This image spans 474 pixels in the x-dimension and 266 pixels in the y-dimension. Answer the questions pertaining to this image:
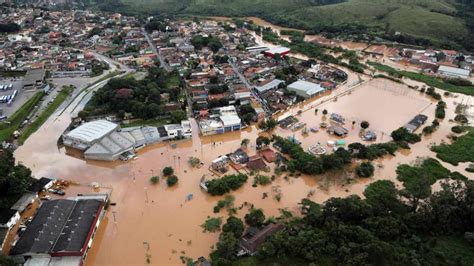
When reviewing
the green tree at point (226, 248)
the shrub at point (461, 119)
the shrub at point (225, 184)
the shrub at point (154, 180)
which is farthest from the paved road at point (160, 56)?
the shrub at point (461, 119)

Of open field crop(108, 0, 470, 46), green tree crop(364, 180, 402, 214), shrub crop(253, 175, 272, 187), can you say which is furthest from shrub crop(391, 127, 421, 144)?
open field crop(108, 0, 470, 46)

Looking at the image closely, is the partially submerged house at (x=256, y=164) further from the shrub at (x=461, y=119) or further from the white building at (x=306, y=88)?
the shrub at (x=461, y=119)

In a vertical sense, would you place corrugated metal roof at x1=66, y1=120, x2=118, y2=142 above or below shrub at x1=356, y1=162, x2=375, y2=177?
below

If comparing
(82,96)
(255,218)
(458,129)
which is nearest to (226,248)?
(255,218)

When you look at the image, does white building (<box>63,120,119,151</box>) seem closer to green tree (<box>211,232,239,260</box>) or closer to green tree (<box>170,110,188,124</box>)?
green tree (<box>170,110,188,124</box>)

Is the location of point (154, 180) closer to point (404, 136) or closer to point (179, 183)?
point (179, 183)

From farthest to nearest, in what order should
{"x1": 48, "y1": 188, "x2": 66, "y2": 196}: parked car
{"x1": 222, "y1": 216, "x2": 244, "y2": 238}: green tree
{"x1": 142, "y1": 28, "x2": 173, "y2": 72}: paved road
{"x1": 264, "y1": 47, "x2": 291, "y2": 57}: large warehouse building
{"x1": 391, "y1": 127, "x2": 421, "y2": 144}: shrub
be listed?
{"x1": 264, "y1": 47, "x2": 291, "y2": 57}: large warehouse building
{"x1": 142, "y1": 28, "x2": 173, "y2": 72}: paved road
{"x1": 391, "y1": 127, "x2": 421, "y2": 144}: shrub
{"x1": 48, "y1": 188, "x2": 66, "y2": 196}: parked car
{"x1": 222, "y1": 216, "x2": 244, "y2": 238}: green tree

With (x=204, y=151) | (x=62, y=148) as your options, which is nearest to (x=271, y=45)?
(x=204, y=151)
